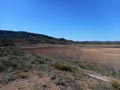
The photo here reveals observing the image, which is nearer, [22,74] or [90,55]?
[22,74]

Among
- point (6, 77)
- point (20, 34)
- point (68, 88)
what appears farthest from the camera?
point (20, 34)

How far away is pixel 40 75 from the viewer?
425 inches

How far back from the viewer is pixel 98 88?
8.98 metres

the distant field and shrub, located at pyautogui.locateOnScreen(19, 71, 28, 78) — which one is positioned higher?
shrub, located at pyautogui.locateOnScreen(19, 71, 28, 78)

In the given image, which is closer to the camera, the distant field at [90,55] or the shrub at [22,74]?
the shrub at [22,74]

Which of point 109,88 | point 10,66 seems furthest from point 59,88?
point 10,66

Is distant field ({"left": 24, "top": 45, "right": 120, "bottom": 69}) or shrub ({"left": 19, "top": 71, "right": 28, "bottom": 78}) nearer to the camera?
shrub ({"left": 19, "top": 71, "right": 28, "bottom": 78})

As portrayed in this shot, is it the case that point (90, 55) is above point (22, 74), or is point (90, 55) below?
below

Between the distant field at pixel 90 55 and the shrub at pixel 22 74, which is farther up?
the shrub at pixel 22 74

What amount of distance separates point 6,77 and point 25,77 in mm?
839

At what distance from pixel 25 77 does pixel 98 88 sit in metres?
3.41

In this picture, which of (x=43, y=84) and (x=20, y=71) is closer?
(x=43, y=84)

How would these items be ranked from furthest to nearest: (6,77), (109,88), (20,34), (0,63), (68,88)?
1. (20,34)
2. (0,63)
3. (6,77)
4. (109,88)
5. (68,88)

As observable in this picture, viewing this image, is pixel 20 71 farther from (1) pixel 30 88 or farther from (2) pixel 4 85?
(1) pixel 30 88
